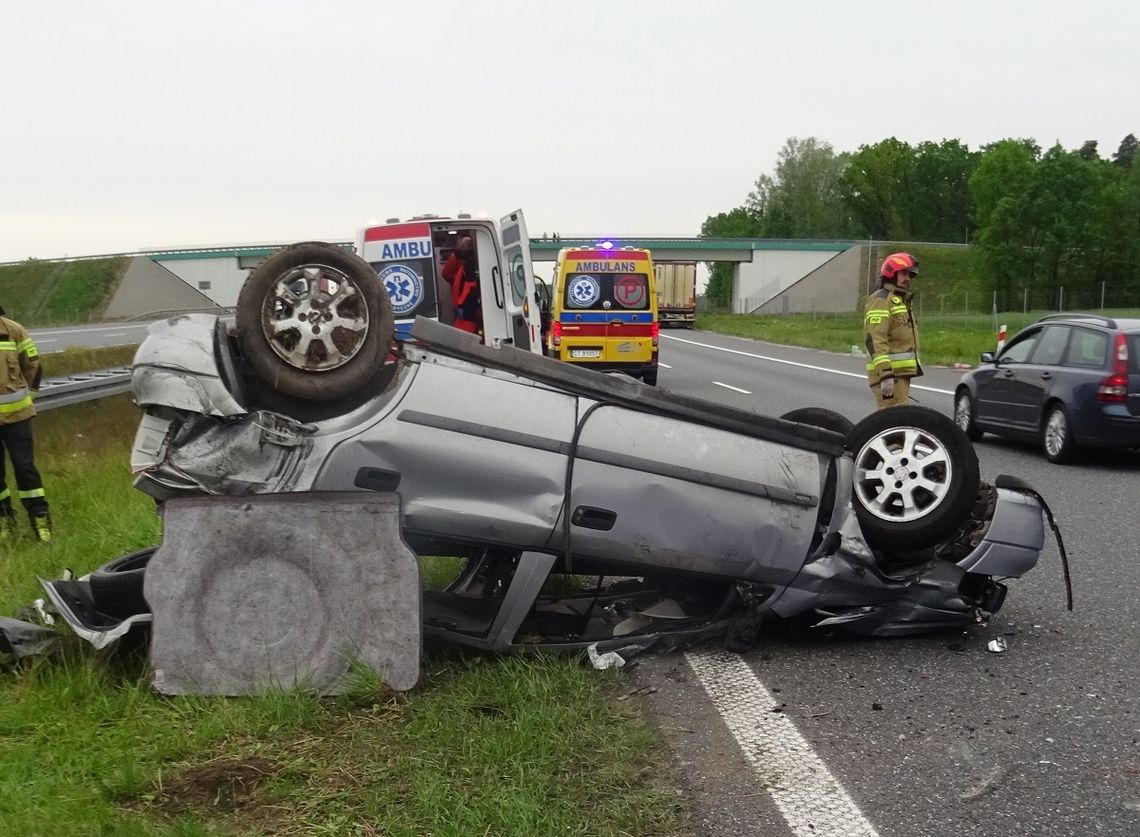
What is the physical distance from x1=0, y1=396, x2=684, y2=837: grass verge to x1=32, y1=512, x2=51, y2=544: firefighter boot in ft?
10.7

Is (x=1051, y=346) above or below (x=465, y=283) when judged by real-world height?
below

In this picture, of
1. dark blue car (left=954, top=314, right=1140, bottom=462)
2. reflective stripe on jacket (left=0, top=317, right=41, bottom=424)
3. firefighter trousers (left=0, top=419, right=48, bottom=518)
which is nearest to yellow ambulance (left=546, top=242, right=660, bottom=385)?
dark blue car (left=954, top=314, right=1140, bottom=462)

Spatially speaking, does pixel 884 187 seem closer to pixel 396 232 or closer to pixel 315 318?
pixel 396 232

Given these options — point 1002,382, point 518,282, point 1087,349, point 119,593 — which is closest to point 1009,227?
point 1002,382

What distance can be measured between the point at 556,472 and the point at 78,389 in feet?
23.1

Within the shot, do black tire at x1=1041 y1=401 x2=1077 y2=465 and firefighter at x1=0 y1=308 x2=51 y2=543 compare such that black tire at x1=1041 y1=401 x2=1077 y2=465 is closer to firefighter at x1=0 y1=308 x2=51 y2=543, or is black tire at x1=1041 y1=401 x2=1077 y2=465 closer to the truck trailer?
firefighter at x1=0 y1=308 x2=51 y2=543

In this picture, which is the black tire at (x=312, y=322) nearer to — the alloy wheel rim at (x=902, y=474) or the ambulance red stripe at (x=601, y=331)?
Answer: the alloy wheel rim at (x=902, y=474)

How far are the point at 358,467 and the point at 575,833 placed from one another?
1.58 m

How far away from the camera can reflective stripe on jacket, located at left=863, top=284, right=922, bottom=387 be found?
7863 mm

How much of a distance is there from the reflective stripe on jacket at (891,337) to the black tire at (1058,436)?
2.70 meters

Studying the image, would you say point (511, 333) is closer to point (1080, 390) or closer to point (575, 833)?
point (1080, 390)

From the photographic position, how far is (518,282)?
9922 mm

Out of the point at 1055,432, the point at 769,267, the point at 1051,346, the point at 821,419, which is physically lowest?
the point at 769,267

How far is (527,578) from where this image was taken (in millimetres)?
4121
